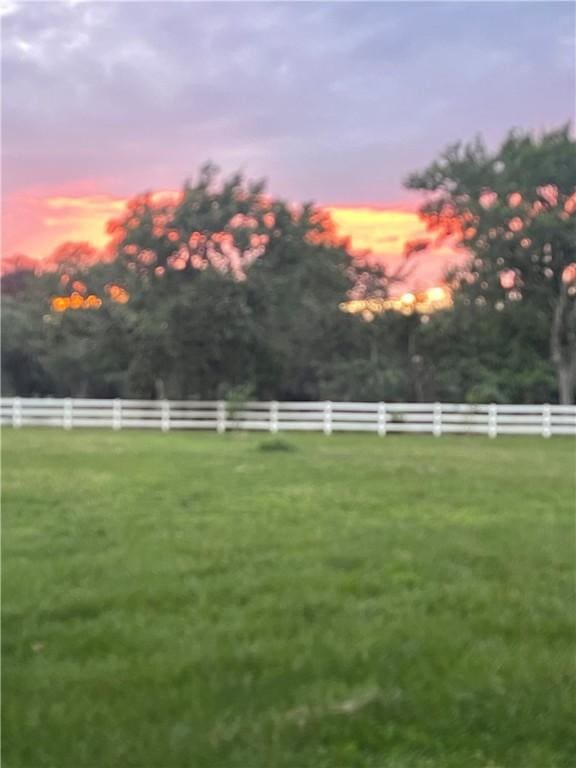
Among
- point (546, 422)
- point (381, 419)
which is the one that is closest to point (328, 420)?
point (381, 419)

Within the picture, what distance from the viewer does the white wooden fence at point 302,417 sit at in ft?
67.3

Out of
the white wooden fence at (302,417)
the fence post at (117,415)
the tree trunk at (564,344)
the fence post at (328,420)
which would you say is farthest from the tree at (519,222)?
the fence post at (117,415)

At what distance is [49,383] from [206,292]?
14.4m

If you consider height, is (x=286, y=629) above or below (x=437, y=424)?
A: below

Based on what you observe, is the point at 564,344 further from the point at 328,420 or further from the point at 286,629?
the point at 286,629

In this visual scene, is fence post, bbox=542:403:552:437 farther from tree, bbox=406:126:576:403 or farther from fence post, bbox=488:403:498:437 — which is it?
tree, bbox=406:126:576:403

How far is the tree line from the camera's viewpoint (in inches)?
966

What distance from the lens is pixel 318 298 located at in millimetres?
29812

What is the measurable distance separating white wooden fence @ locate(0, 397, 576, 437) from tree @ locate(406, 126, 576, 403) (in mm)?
5888

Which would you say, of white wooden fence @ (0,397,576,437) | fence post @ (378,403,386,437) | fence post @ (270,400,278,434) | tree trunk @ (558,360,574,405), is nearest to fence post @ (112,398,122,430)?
white wooden fence @ (0,397,576,437)

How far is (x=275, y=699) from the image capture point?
3527 mm

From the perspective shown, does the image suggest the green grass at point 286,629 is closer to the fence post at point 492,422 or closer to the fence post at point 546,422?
the fence post at point 492,422

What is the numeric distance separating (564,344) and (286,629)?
81.4 ft

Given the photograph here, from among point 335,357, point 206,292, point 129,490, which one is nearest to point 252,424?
point 206,292
